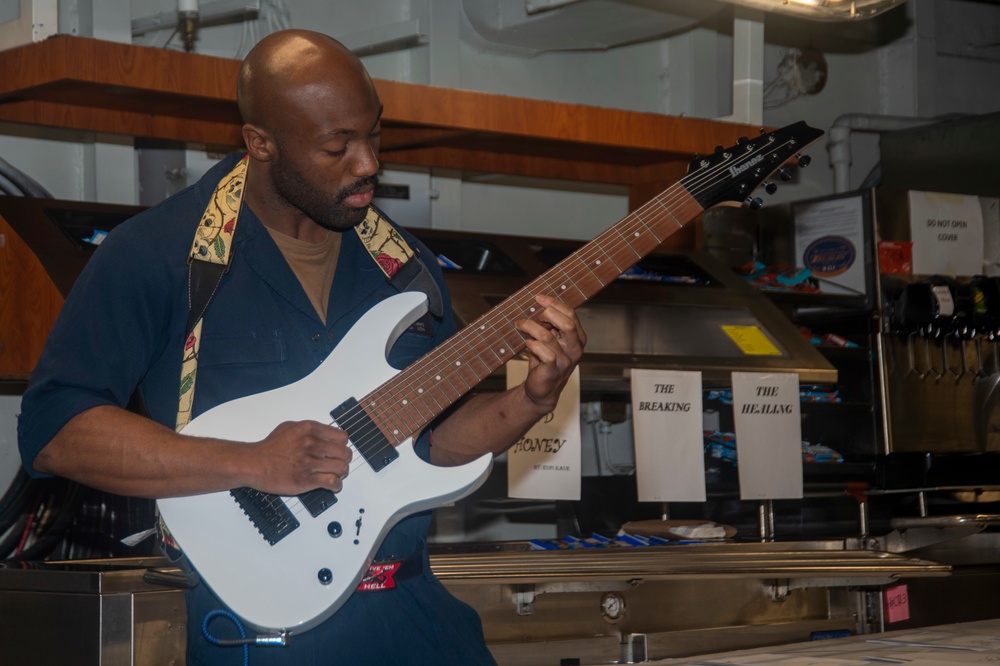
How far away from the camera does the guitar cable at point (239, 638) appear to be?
5.16 feet

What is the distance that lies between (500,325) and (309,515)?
42cm

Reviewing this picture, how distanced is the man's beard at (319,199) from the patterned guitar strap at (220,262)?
0.06 metres

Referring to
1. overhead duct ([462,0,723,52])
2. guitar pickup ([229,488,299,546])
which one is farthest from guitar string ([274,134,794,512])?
overhead duct ([462,0,723,52])

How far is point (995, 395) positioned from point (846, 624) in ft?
5.13

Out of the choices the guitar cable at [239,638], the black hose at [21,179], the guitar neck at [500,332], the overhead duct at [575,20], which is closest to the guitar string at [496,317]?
the guitar neck at [500,332]

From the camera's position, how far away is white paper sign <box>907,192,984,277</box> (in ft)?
13.7

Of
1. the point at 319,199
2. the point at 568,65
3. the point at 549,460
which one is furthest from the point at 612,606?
the point at 568,65

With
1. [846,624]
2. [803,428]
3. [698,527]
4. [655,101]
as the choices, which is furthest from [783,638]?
[655,101]

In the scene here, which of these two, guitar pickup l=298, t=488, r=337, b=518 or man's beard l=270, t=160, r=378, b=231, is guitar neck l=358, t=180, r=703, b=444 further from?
man's beard l=270, t=160, r=378, b=231

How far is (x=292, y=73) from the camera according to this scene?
1.73 m

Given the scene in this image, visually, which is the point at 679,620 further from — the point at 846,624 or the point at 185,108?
the point at 185,108

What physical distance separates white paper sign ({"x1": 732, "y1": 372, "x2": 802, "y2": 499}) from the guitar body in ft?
5.76

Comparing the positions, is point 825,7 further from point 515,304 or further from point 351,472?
point 351,472

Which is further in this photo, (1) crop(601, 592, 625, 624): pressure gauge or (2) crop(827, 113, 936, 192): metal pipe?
(2) crop(827, 113, 936, 192): metal pipe
